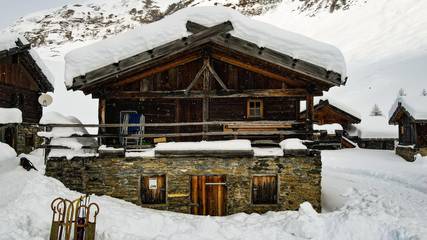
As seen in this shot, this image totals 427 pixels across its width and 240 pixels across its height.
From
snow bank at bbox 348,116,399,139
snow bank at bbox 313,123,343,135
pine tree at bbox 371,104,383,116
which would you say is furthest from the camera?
pine tree at bbox 371,104,383,116

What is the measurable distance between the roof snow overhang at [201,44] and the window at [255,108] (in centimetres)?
181

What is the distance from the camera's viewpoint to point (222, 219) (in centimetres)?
1166

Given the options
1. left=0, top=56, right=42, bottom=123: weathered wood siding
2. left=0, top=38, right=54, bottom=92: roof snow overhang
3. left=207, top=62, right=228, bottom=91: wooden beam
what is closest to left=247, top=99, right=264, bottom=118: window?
left=207, top=62, right=228, bottom=91: wooden beam

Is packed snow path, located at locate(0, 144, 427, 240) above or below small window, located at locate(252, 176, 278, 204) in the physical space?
below

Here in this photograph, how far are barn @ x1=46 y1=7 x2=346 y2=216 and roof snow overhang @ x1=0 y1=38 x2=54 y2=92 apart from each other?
10795 mm

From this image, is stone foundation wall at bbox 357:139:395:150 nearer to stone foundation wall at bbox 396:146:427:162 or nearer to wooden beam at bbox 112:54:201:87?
stone foundation wall at bbox 396:146:427:162

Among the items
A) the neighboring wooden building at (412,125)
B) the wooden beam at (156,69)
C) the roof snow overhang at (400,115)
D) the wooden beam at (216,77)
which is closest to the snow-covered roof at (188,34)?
the wooden beam at (156,69)

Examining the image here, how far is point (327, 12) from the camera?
88500 millimetres

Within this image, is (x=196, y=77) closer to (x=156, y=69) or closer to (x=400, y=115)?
(x=156, y=69)

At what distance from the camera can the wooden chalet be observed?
12852 millimetres

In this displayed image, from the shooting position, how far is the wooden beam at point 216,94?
13578 mm

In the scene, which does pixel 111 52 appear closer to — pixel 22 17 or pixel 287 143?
pixel 287 143

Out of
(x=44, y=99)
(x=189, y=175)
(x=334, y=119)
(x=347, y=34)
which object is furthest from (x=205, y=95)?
(x=347, y=34)

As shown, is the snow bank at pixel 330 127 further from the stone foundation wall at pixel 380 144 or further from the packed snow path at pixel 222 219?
the packed snow path at pixel 222 219
